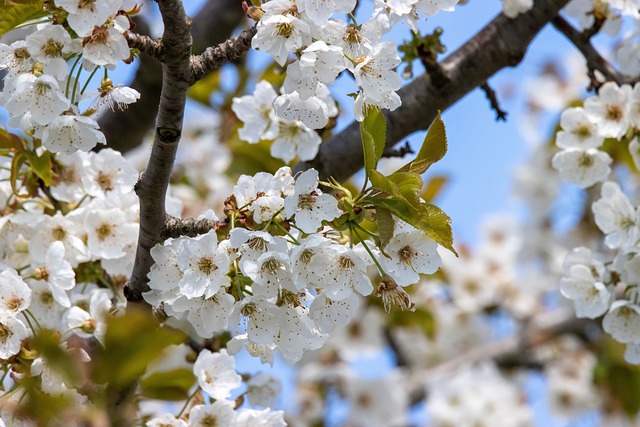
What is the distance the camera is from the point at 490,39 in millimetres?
2490

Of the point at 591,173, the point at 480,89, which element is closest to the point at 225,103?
the point at 480,89

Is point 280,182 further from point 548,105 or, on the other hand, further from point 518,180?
point 548,105

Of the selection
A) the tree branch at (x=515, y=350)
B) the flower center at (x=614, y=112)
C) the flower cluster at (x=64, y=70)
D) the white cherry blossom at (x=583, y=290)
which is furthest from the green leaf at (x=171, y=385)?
the tree branch at (x=515, y=350)

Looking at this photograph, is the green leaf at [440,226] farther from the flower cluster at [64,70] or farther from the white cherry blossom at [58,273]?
the white cherry blossom at [58,273]

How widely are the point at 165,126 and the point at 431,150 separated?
50cm

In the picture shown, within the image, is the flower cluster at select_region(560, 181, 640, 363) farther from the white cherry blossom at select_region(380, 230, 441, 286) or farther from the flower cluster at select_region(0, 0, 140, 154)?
the flower cluster at select_region(0, 0, 140, 154)

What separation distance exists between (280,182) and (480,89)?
1133mm

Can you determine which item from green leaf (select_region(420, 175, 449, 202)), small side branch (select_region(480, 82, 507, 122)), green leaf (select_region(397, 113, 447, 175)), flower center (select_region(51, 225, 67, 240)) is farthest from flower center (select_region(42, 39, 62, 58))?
green leaf (select_region(420, 175, 449, 202))

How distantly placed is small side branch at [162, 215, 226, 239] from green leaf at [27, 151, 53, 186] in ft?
1.49

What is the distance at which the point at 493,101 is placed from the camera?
244 cm

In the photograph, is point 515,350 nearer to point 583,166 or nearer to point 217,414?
point 583,166

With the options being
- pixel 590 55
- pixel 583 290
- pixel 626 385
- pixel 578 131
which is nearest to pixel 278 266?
pixel 583 290

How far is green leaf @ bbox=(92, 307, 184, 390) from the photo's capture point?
3.30ft

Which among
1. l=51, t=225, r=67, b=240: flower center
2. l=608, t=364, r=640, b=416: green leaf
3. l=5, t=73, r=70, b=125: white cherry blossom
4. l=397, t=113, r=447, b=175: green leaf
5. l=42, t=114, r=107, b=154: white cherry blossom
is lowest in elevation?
l=608, t=364, r=640, b=416: green leaf
